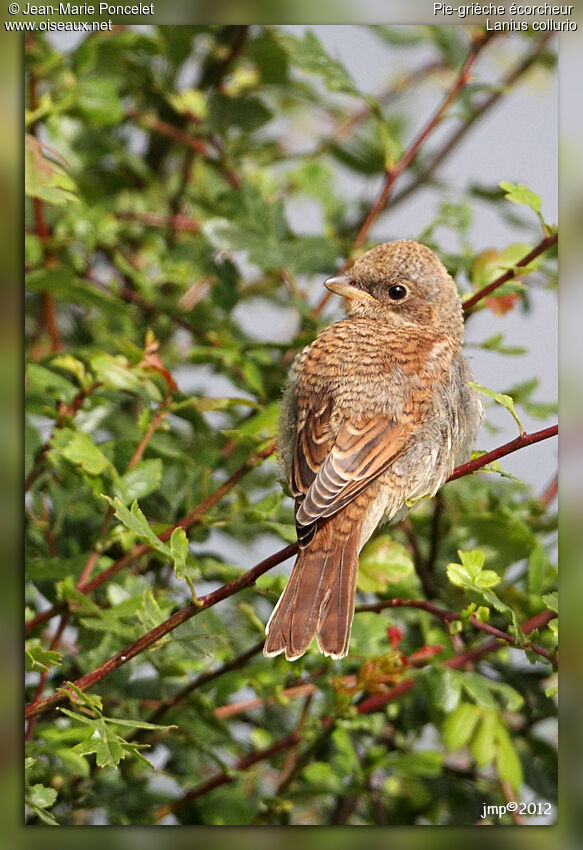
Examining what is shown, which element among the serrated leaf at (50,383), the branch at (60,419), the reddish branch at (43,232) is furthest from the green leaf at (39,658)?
the reddish branch at (43,232)

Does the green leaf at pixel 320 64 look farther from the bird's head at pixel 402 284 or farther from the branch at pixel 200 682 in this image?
the branch at pixel 200 682

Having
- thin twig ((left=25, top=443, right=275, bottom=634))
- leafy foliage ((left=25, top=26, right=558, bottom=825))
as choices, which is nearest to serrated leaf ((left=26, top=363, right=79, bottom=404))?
leafy foliage ((left=25, top=26, right=558, bottom=825))

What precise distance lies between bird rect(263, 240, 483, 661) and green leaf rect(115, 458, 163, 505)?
29 centimetres

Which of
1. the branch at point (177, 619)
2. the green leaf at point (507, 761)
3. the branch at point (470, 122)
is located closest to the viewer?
the branch at point (177, 619)

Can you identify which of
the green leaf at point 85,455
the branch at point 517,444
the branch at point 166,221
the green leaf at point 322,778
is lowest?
the green leaf at point 322,778

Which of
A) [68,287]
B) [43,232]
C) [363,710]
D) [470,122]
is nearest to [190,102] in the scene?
[43,232]

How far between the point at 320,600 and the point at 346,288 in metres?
0.98

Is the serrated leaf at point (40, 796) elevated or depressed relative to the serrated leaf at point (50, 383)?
depressed

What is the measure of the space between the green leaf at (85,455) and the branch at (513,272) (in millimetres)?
907

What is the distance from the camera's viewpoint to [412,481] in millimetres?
2375

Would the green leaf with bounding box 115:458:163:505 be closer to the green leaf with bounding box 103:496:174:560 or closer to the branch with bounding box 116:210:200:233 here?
the green leaf with bounding box 103:496:174:560

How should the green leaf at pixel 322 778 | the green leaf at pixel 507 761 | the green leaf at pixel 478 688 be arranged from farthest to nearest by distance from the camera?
the green leaf at pixel 322 778 < the green leaf at pixel 507 761 < the green leaf at pixel 478 688

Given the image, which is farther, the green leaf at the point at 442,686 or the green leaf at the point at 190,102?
the green leaf at the point at 190,102

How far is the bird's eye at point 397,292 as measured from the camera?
2.80 meters
